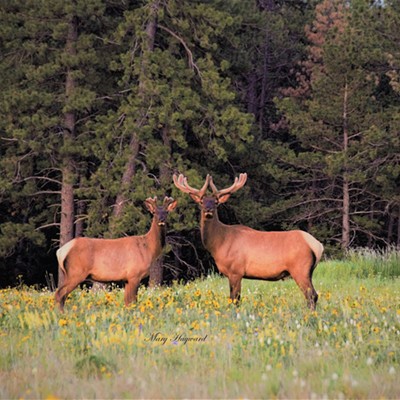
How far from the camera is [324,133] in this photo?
3023 centimetres

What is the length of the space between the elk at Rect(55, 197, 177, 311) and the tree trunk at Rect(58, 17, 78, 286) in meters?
14.0

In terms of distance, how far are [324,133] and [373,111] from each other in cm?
259

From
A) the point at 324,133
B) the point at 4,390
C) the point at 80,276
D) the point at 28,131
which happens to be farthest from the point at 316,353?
the point at 324,133

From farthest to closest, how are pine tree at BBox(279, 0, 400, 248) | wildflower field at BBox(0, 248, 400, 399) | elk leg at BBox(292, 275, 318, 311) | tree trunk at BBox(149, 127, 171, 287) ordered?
1. pine tree at BBox(279, 0, 400, 248)
2. tree trunk at BBox(149, 127, 171, 287)
3. elk leg at BBox(292, 275, 318, 311)
4. wildflower field at BBox(0, 248, 400, 399)

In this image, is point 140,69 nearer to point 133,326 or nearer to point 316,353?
point 133,326

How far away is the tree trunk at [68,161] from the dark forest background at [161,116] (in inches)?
1.7

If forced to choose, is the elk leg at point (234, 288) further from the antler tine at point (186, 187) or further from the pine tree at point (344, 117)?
the pine tree at point (344, 117)

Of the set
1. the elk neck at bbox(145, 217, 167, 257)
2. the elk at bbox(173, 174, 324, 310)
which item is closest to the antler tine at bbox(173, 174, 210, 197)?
the elk at bbox(173, 174, 324, 310)

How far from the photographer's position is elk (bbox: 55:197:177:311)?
11867 mm

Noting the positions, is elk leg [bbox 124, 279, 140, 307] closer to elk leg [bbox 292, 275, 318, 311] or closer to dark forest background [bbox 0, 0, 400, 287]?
elk leg [bbox 292, 275, 318, 311]

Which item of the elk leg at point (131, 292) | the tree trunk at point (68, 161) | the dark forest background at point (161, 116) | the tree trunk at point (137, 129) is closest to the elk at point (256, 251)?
the elk leg at point (131, 292)

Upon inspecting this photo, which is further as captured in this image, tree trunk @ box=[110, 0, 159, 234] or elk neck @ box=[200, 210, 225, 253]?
tree trunk @ box=[110, 0, 159, 234]

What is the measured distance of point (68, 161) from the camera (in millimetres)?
26375

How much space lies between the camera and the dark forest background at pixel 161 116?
2536 cm
